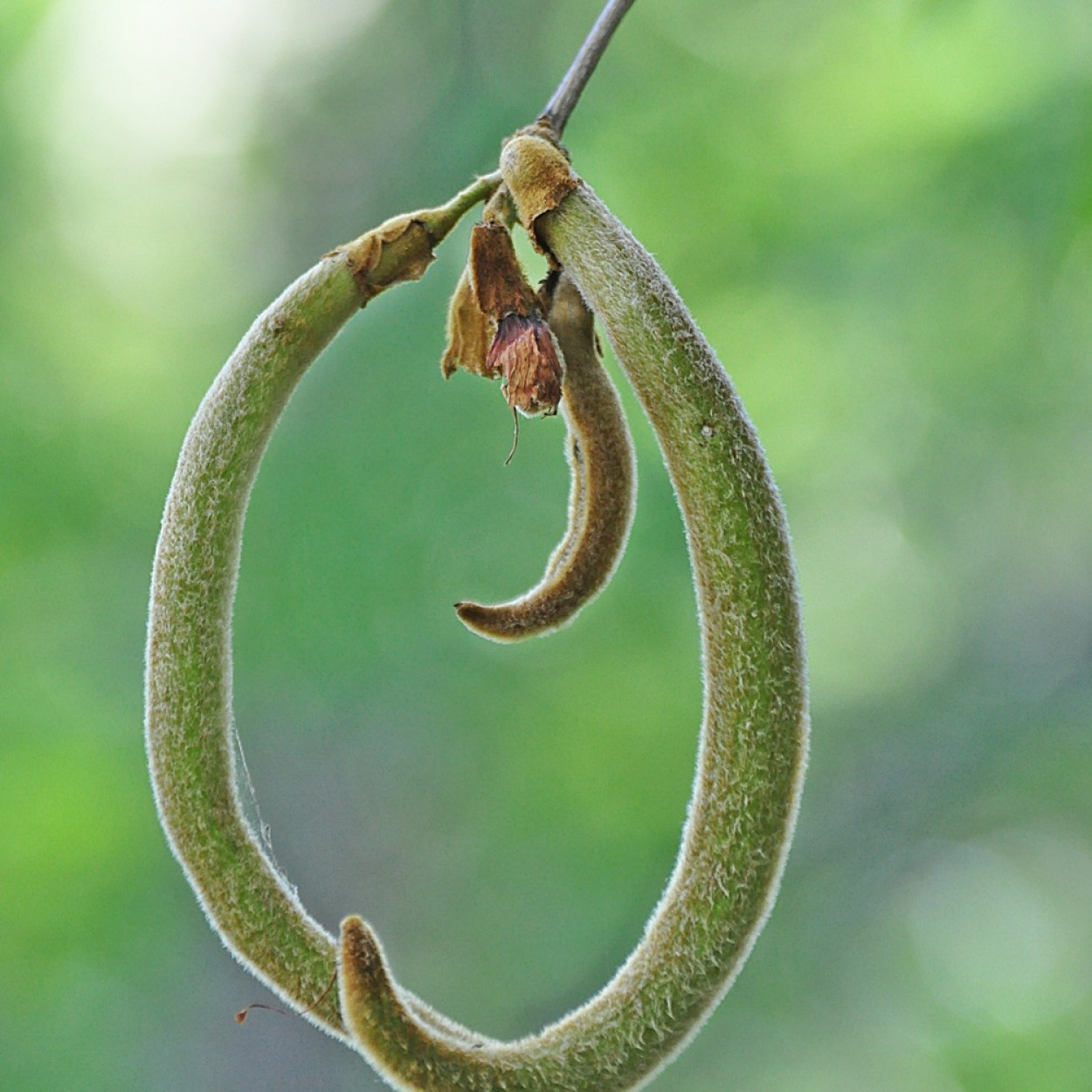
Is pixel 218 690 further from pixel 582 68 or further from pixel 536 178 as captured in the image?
pixel 582 68

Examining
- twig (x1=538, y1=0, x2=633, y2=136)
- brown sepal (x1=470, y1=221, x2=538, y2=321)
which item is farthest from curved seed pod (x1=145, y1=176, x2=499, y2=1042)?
twig (x1=538, y1=0, x2=633, y2=136)

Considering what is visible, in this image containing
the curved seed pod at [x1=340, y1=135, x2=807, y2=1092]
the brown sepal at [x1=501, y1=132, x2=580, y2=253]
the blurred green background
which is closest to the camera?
the curved seed pod at [x1=340, y1=135, x2=807, y2=1092]

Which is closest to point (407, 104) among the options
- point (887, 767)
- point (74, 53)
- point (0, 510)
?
point (74, 53)

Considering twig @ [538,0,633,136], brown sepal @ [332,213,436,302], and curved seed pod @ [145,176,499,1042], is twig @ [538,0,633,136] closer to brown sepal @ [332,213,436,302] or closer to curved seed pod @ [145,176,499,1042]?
brown sepal @ [332,213,436,302]

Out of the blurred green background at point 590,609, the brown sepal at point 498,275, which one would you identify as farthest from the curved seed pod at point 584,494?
the blurred green background at point 590,609

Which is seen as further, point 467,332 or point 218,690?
point 467,332

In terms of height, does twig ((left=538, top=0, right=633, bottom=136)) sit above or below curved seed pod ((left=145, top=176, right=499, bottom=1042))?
above

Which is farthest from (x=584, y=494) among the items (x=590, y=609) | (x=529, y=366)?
(x=590, y=609)
